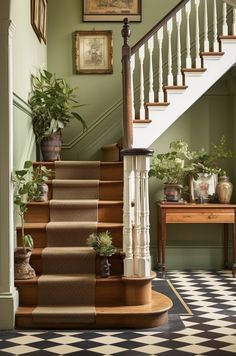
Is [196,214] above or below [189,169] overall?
below

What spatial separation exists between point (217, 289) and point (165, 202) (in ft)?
4.56

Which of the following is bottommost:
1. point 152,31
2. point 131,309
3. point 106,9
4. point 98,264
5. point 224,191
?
point 131,309

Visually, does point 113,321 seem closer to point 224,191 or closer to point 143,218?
point 143,218

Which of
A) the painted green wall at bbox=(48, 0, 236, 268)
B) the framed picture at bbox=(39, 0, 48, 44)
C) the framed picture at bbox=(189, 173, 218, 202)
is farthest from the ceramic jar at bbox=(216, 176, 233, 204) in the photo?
the framed picture at bbox=(39, 0, 48, 44)

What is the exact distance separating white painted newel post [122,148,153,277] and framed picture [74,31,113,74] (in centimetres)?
321

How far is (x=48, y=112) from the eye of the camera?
696 centimetres

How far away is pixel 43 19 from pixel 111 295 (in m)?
3.92

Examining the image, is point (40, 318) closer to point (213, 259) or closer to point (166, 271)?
point (166, 271)

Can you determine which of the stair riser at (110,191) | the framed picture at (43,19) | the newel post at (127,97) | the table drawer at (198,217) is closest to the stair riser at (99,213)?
the stair riser at (110,191)

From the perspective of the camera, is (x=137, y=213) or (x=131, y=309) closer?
(x=131, y=309)

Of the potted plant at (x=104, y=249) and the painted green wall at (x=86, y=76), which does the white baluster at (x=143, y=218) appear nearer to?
the potted plant at (x=104, y=249)

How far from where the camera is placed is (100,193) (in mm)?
6660

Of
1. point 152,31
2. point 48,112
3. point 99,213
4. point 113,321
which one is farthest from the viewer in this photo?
point 152,31

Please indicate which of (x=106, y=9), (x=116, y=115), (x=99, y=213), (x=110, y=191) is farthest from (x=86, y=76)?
(x=99, y=213)
